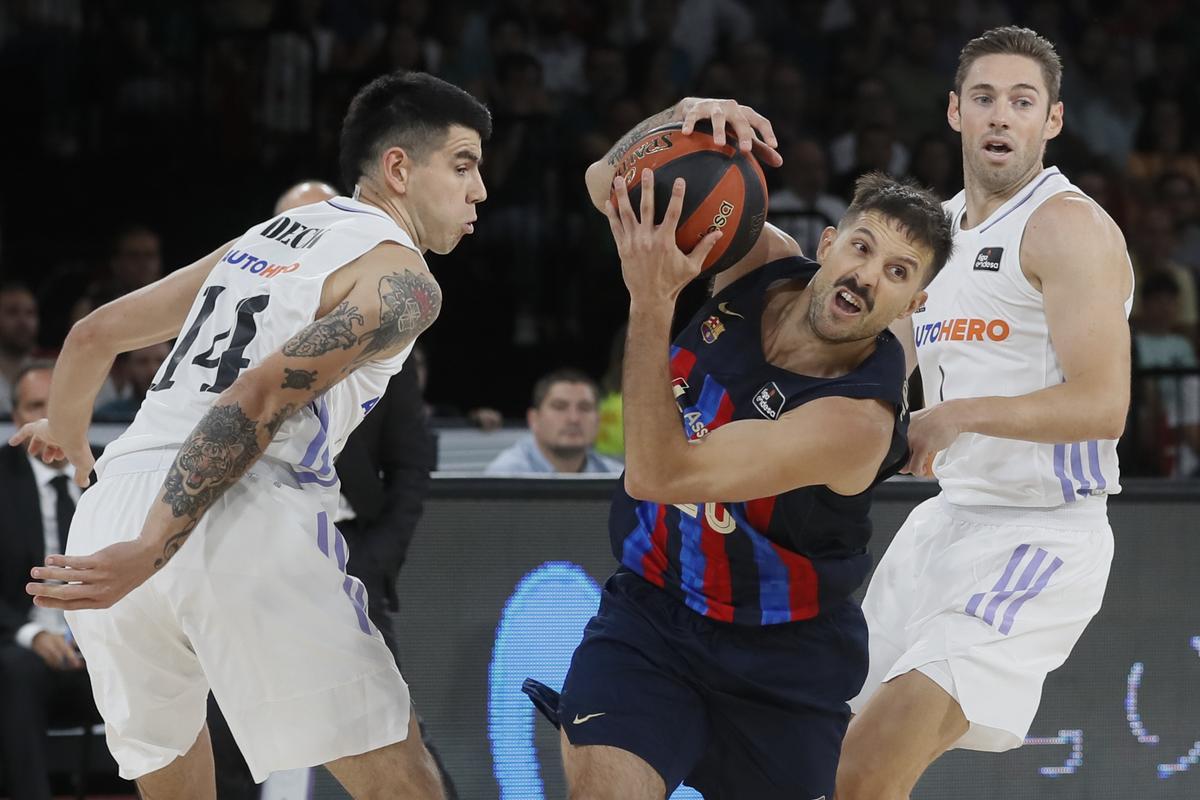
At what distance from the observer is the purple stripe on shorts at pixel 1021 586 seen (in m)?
3.78

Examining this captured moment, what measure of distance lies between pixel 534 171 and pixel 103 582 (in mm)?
6533

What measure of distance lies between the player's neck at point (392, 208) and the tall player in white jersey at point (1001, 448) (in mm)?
1214

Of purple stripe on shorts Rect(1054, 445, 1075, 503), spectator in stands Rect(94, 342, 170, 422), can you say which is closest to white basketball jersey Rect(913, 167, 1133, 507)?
purple stripe on shorts Rect(1054, 445, 1075, 503)

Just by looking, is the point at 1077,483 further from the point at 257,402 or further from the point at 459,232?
the point at 257,402

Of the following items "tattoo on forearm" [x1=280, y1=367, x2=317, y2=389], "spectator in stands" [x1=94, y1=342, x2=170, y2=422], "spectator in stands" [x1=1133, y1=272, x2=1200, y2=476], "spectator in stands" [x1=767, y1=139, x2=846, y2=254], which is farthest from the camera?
"spectator in stands" [x1=767, y1=139, x2=846, y2=254]

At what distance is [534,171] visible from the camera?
925 cm

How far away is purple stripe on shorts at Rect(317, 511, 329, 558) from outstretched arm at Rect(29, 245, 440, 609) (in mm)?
279

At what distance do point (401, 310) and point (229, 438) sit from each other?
428 mm

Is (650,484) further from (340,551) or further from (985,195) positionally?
(985,195)

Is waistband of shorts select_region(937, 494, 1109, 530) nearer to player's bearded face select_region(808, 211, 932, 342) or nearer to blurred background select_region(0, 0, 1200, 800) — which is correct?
player's bearded face select_region(808, 211, 932, 342)

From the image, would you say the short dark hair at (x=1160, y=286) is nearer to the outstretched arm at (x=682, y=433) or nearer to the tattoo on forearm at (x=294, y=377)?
the outstretched arm at (x=682, y=433)

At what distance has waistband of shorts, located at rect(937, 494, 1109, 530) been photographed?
392 centimetres

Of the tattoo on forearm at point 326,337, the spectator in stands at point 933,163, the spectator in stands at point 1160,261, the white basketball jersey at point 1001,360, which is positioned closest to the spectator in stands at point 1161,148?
the spectator in stands at point 1160,261

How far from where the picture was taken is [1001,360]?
13.0 feet
